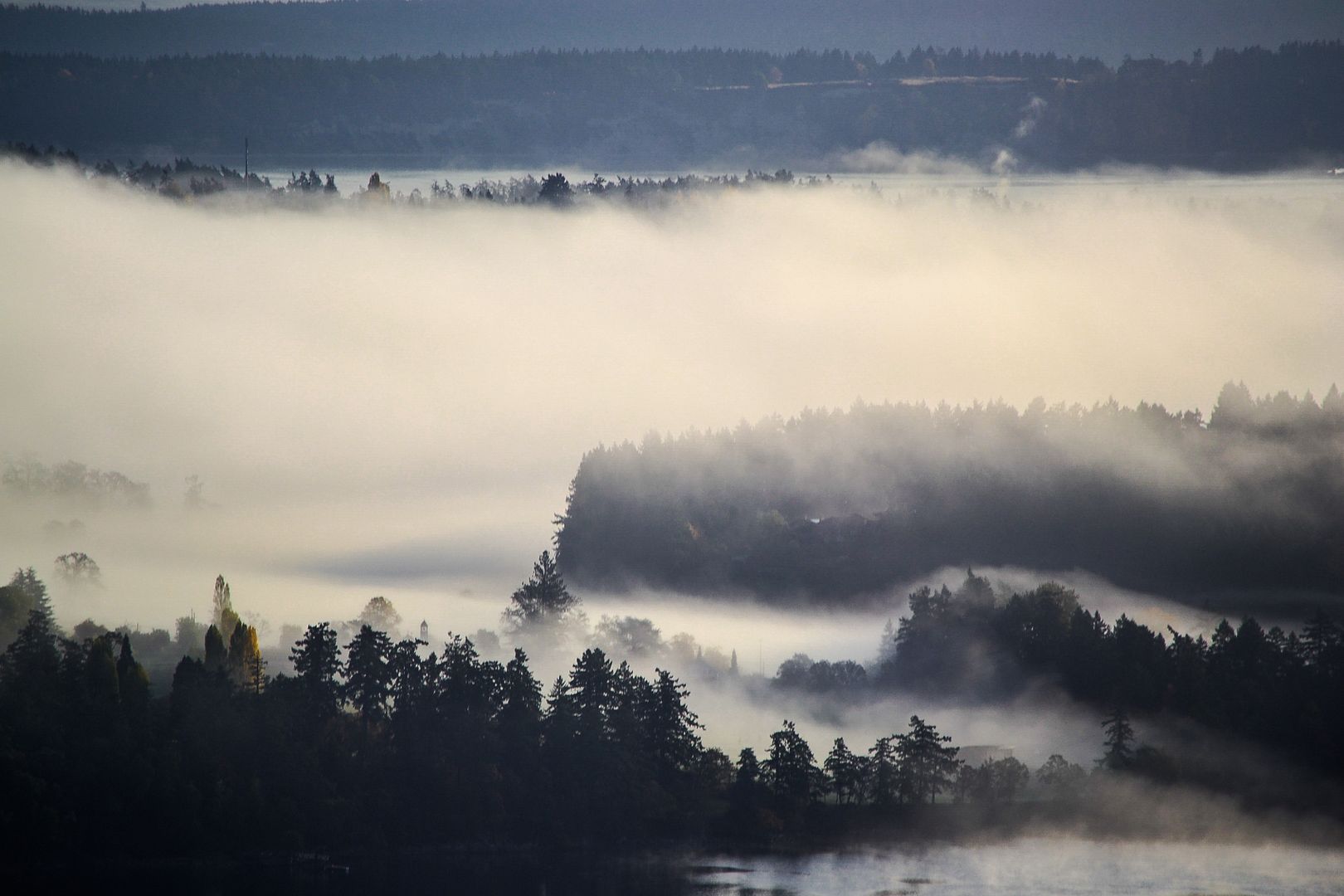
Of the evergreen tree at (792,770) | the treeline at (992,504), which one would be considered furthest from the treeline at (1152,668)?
the treeline at (992,504)

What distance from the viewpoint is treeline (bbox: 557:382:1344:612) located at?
4675 inches

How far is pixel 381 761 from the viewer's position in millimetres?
77438

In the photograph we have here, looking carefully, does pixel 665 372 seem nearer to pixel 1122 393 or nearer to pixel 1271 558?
pixel 1122 393

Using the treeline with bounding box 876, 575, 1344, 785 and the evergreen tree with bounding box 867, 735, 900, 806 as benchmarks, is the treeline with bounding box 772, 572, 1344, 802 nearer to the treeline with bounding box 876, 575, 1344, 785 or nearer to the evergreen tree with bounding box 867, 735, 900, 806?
the treeline with bounding box 876, 575, 1344, 785

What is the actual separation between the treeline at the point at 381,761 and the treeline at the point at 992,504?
1370 inches

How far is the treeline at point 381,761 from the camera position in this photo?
7306 centimetres

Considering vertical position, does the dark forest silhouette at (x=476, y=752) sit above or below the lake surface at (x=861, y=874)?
above

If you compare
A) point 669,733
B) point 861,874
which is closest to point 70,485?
Result: point 669,733

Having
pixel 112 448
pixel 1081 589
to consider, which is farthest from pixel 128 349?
pixel 1081 589

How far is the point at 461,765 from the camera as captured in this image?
255 ft

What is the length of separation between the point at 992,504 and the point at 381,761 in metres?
59.6

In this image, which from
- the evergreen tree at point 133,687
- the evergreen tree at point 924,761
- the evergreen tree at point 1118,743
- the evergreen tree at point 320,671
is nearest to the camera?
the evergreen tree at point 133,687

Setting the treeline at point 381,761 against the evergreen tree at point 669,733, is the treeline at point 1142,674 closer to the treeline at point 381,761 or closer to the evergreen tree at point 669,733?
the treeline at point 381,761

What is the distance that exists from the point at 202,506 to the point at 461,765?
244 feet
